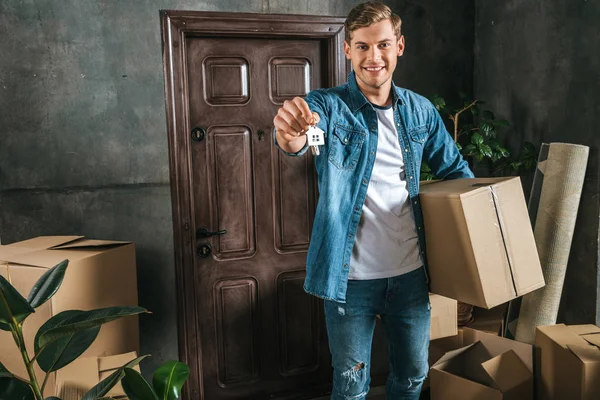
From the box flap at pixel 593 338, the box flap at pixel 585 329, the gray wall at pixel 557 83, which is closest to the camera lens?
the box flap at pixel 593 338

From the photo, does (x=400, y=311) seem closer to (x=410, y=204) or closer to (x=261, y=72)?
(x=410, y=204)

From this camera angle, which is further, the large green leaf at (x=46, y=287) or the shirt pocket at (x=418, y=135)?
the shirt pocket at (x=418, y=135)

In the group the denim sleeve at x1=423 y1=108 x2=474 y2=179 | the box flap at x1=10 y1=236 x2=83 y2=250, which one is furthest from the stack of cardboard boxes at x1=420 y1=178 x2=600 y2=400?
the box flap at x1=10 y1=236 x2=83 y2=250

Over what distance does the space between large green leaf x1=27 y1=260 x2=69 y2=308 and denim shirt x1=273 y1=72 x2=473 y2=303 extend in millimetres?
779

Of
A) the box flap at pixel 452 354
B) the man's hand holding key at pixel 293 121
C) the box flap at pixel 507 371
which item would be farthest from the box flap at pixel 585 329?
the man's hand holding key at pixel 293 121

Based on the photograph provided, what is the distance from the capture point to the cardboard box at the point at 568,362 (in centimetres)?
194

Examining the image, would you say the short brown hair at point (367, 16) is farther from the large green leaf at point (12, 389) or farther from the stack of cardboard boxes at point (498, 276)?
the large green leaf at point (12, 389)

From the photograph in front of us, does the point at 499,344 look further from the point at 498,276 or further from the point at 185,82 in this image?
the point at 185,82

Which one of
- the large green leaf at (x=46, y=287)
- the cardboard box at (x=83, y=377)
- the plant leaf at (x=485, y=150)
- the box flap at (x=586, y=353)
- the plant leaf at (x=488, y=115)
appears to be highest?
the plant leaf at (x=488, y=115)

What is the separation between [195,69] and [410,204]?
125 cm

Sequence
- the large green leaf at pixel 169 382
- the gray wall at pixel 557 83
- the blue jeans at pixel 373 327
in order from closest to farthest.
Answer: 1. the large green leaf at pixel 169 382
2. the blue jeans at pixel 373 327
3. the gray wall at pixel 557 83

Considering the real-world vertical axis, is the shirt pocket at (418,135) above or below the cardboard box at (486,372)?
above

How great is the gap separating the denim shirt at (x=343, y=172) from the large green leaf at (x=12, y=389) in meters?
0.87

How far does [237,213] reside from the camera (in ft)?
8.59
